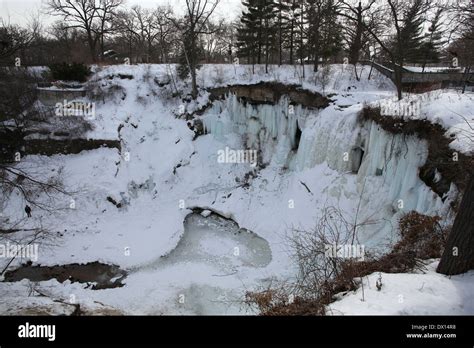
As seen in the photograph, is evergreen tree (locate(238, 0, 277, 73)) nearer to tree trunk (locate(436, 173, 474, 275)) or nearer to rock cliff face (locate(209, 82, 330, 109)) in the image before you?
rock cliff face (locate(209, 82, 330, 109))

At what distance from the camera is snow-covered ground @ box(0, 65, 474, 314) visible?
366 inches

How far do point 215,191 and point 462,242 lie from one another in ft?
36.8

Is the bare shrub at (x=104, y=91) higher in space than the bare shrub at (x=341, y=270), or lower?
higher

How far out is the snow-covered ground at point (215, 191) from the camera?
30.5ft

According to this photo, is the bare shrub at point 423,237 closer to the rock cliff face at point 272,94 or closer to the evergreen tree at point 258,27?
the rock cliff face at point 272,94

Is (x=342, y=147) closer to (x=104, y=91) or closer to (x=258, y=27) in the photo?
(x=258, y=27)

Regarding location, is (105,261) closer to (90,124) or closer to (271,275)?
(271,275)

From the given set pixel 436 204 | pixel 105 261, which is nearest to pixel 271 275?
pixel 436 204

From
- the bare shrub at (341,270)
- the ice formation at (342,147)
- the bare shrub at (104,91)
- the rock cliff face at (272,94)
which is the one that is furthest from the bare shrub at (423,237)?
the bare shrub at (104,91)

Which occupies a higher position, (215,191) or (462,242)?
(462,242)

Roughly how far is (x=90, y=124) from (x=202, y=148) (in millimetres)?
5941

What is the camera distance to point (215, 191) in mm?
15047

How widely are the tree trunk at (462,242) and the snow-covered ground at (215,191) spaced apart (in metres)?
0.31

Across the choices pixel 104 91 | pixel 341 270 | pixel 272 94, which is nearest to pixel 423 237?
pixel 341 270
